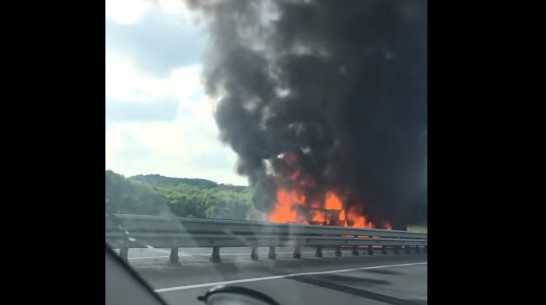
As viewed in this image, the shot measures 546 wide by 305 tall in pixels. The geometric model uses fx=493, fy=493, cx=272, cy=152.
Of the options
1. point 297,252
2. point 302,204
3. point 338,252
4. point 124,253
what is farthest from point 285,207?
point 124,253

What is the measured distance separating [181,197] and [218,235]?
0.69ft

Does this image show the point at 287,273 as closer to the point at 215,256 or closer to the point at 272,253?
the point at 272,253

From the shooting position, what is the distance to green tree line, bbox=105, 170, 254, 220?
6.33 feet

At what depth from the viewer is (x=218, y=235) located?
1.96 m

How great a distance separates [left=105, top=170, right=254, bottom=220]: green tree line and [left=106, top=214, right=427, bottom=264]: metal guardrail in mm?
33
